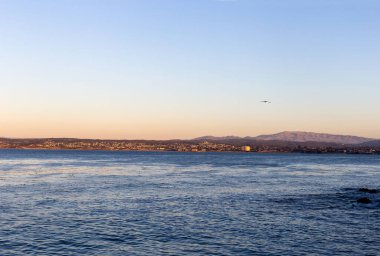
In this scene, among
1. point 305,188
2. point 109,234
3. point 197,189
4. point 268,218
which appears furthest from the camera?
point 305,188

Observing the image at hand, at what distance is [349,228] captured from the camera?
149 ft

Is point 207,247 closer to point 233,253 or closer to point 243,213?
point 233,253

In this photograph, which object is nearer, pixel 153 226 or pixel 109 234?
pixel 109 234

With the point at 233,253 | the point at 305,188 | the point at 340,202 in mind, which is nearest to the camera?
the point at 233,253

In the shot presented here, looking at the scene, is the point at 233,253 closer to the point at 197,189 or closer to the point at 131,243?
the point at 131,243

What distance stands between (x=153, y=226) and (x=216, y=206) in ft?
52.0

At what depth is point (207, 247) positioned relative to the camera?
120 ft

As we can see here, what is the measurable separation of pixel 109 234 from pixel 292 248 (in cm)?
1699

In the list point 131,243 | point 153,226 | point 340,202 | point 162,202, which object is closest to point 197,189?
point 162,202

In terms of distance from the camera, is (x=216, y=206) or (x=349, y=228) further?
(x=216, y=206)

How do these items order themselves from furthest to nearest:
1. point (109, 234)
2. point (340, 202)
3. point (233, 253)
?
point (340, 202) < point (109, 234) < point (233, 253)

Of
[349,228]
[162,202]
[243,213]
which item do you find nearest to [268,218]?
[243,213]

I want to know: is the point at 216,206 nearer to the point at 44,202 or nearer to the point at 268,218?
the point at 268,218

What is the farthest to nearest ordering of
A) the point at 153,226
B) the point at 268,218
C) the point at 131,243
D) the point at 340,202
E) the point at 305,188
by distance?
the point at 305,188
the point at 340,202
the point at 268,218
the point at 153,226
the point at 131,243
